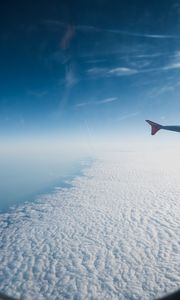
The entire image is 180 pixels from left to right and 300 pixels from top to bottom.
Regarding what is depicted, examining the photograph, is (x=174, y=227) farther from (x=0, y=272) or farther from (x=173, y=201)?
(x=0, y=272)

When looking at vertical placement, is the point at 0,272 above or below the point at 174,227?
above

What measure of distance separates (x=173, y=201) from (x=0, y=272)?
2604 centimetres

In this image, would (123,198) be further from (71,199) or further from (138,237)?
(138,237)

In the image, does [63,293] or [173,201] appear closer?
[63,293]

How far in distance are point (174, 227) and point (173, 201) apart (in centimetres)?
1144

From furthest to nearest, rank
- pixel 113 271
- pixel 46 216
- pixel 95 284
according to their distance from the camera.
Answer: pixel 46 216 < pixel 113 271 < pixel 95 284

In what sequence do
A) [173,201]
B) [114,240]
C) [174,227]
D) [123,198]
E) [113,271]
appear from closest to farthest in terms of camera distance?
[113,271]
[114,240]
[174,227]
[173,201]
[123,198]

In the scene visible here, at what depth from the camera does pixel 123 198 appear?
31.6 metres

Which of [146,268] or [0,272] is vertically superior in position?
[0,272]

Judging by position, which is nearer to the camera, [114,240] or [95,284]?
[95,284]

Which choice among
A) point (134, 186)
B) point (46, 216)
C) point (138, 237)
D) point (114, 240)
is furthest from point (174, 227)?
point (134, 186)

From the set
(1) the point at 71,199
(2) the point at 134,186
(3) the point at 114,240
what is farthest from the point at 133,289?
(2) the point at 134,186

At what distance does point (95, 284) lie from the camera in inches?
430

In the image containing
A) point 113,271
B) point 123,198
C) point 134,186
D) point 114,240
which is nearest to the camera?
point 113,271
